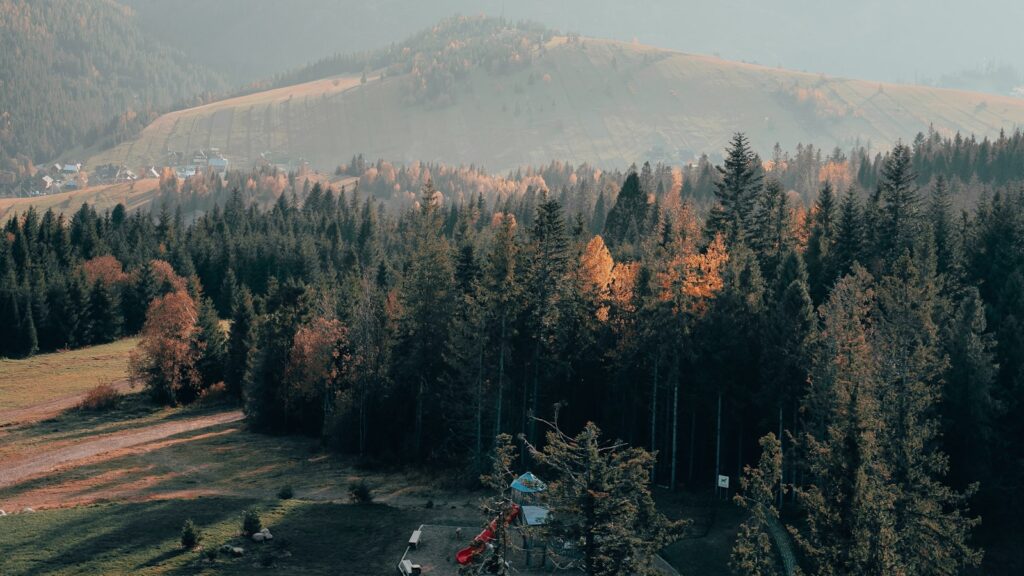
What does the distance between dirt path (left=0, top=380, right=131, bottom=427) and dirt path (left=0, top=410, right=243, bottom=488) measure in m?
10.4

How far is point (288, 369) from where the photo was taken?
82.5 metres

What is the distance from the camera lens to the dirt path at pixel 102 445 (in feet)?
230

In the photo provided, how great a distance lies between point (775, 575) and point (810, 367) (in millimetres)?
20159

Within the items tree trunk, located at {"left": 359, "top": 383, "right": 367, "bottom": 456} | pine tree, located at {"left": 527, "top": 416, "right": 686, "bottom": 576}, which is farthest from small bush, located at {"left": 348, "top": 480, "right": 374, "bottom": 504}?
pine tree, located at {"left": 527, "top": 416, "right": 686, "bottom": 576}

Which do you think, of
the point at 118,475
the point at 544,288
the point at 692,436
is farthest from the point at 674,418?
the point at 118,475

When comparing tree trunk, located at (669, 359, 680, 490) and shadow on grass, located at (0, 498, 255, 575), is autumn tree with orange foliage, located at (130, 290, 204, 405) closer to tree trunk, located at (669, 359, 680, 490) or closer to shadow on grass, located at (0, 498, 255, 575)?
shadow on grass, located at (0, 498, 255, 575)

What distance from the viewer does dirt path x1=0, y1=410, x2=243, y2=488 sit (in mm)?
70000

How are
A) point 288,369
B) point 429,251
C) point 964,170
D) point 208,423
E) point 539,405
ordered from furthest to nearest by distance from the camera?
point 964,170 → point 208,423 → point 288,369 → point 429,251 → point 539,405

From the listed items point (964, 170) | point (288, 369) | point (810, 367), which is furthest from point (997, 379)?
point (964, 170)

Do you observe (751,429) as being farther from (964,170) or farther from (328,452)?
(964,170)

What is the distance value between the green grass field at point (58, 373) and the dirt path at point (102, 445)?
17.0 metres

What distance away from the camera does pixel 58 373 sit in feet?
360

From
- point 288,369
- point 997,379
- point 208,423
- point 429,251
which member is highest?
point 429,251

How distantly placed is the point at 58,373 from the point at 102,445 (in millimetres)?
35467
